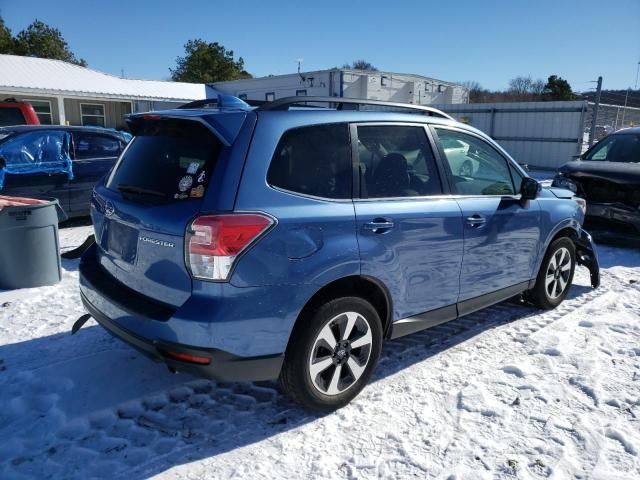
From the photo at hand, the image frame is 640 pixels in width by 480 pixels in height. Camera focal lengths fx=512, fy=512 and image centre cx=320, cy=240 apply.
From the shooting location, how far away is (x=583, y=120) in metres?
17.3

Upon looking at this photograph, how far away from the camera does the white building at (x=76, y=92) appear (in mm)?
24109

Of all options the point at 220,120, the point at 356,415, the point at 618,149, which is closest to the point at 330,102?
the point at 220,120

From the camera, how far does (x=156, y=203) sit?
286 centimetres

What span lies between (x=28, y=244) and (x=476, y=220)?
4.31 meters

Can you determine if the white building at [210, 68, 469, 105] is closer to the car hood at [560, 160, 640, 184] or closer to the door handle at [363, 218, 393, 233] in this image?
the car hood at [560, 160, 640, 184]

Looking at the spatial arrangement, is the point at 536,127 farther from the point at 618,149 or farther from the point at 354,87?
the point at 618,149

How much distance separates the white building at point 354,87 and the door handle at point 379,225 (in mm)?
21380

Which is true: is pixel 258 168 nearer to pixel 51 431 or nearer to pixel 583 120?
pixel 51 431

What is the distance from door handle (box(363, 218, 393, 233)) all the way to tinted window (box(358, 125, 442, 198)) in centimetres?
18

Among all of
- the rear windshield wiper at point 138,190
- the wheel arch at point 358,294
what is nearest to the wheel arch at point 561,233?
the wheel arch at point 358,294

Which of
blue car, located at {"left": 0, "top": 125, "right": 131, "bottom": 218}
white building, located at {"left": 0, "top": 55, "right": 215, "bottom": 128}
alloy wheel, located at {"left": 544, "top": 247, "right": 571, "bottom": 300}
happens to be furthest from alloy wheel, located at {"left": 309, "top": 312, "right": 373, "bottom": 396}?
white building, located at {"left": 0, "top": 55, "right": 215, "bottom": 128}

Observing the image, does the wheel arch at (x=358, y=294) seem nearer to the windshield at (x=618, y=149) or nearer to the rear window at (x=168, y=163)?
the rear window at (x=168, y=163)

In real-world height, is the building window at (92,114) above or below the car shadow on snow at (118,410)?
above

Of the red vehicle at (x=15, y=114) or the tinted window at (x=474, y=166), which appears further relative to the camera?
the red vehicle at (x=15, y=114)
